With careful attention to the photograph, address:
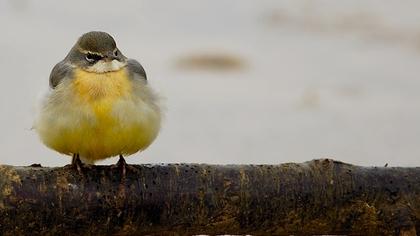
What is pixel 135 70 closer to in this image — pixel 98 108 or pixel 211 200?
pixel 98 108

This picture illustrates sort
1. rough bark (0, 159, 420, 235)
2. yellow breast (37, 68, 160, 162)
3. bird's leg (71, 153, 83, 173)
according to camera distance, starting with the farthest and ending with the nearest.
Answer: yellow breast (37, 68, 160, 162), bird's leg (71, 153, 83, 173), rough bark (0, 159, 420, 235)

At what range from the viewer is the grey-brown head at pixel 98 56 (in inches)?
174

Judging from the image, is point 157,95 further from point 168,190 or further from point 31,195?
point 31,195

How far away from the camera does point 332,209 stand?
4.19 m

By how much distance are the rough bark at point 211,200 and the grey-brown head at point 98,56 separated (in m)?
0.52

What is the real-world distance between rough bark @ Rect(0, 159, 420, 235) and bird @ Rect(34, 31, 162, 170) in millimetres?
151

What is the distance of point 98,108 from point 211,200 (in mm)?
616

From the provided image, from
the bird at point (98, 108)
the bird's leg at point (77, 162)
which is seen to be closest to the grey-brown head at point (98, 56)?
the bird at point (98, 108)

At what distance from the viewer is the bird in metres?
4.20

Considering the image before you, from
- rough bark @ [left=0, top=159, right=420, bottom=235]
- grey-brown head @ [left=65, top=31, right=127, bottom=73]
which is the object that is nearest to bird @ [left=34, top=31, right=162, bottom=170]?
grey-brown head @ [left=65, top=31, right=127, bottom=73]

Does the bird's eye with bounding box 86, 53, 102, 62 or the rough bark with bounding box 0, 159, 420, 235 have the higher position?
the bird's eye with bounding box 86, 53, 102, 62

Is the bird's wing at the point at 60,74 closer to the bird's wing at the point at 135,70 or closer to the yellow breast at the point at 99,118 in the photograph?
the yellow breast at the point at 99,118

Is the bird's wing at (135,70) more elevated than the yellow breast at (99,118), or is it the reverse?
the bird's wing at (135,70)

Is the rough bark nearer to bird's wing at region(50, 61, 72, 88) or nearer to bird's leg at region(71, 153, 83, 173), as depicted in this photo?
bird's leg at region(71, 153, 83, 173)
